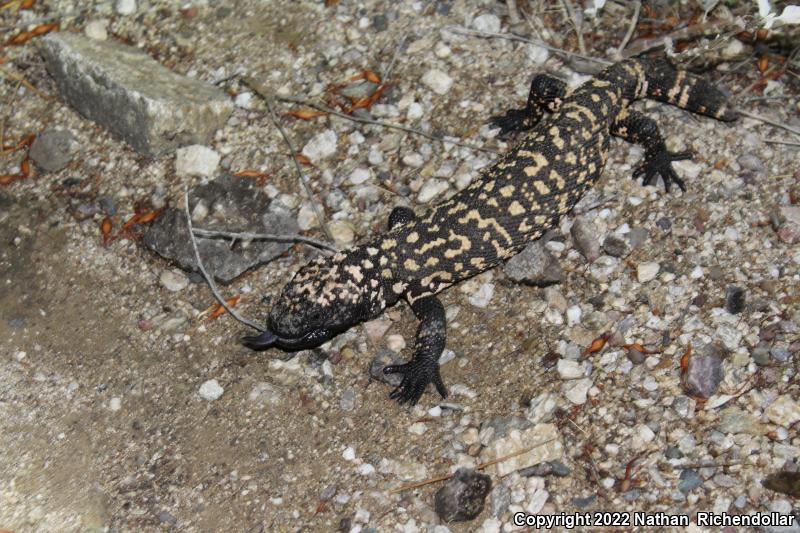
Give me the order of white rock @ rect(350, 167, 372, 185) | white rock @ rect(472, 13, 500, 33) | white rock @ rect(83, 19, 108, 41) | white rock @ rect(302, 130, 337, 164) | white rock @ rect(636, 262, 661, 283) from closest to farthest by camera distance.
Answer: white rock @ rect(636, 262, 661, 283) < white rock @ rect(350, 167, 372, 185) < white rock @ rect(302, 130, 337, 164) < white rock @ rect(472, 13, 500, 33) < white rock @ rect(83, 19, 108, 41)

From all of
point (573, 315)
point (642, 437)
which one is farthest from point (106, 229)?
point (642, 437)

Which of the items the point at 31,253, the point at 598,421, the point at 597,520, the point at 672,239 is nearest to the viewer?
the point at 597,520

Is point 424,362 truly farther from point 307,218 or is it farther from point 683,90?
point 683,90

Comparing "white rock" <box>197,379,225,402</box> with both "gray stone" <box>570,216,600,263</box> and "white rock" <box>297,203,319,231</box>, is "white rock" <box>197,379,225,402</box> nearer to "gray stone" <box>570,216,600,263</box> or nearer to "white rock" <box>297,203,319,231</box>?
"white rock" <box>297,203,319,231</box>

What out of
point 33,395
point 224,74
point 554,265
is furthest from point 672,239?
point 33,395

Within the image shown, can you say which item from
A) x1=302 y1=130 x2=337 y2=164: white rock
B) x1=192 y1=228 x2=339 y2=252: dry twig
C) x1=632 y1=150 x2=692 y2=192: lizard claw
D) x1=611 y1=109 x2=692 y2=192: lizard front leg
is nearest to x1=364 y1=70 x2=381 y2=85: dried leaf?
x1=302 y1=130 x2=337 y2=164: white rock

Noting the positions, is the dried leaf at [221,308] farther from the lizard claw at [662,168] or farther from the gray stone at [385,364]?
the lizard claw at [662,168]

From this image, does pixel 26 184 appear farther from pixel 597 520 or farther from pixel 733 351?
pixel 733 351
